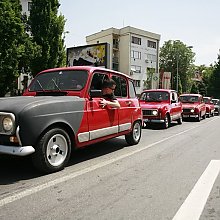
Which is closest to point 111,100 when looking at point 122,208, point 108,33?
point 122,208

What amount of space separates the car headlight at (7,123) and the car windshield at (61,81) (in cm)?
171

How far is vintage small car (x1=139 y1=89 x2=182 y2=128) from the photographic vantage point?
12727 mm

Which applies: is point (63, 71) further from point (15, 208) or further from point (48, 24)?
point (48, 24)

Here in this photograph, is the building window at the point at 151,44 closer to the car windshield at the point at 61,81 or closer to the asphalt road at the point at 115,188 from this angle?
the asphalt road at the point at 115,188

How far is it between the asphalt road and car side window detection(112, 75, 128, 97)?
1471 millimetres

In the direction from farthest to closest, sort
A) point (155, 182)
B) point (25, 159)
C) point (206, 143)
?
point (206, 143) < point (25, 159) < point (155, 182)

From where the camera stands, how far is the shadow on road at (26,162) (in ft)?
16.1

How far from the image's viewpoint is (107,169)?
557 centimetres

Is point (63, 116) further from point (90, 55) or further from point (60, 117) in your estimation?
point (90, 55)

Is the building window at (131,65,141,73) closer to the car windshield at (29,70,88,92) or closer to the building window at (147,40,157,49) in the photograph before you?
the building window at (147,40,157,49)

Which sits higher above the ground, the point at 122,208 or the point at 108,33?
the point at 108,33

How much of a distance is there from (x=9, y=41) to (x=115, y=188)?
818 inches

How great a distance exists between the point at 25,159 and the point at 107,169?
5.69 feet

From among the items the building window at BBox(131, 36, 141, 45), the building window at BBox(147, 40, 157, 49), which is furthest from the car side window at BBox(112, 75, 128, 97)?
the building window at BBox(147, 40, 157, 49)
